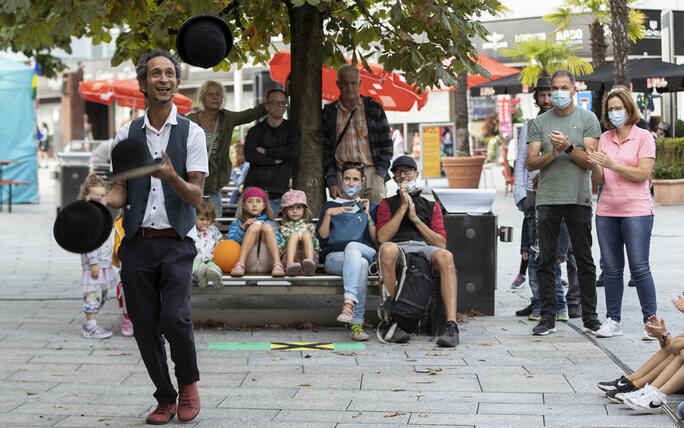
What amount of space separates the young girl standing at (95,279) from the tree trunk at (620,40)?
13987mm

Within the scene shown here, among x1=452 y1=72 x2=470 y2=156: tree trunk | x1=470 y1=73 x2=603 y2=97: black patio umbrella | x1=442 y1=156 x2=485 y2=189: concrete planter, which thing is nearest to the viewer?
x1=470 y1=73 x2=603 y2=97: black patio umbrella

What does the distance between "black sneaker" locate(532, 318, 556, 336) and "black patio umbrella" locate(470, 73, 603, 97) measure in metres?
15.4

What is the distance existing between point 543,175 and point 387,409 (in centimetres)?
311

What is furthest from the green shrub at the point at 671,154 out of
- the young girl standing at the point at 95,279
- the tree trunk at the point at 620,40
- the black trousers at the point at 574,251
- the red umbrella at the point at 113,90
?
the young girl standing at the point at 95,279

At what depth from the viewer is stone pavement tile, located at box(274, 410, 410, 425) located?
515 cm

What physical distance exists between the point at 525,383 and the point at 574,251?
6.95 feet

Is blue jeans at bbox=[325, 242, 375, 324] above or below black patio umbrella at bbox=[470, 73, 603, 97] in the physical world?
below

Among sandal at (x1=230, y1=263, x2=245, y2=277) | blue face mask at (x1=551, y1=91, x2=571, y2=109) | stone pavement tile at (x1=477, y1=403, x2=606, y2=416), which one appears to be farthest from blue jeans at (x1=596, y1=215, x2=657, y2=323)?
sandal at (x1=230, y1=263, x2=245, y2=277)

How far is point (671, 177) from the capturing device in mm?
19766

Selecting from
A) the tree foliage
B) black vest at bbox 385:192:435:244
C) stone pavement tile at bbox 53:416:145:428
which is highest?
the tree foliage

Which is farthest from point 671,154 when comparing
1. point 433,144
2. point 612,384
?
point 612,384

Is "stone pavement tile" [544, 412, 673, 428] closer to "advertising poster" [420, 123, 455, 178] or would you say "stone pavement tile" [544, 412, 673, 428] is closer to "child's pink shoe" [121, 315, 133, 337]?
"child's pink shoe" [121, 315, 133, 337]

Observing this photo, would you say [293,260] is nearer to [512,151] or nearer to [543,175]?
[543,175]

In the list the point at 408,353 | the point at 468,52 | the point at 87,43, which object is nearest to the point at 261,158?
the point at 468,52
